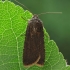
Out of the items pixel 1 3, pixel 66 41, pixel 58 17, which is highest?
pixel 1 3

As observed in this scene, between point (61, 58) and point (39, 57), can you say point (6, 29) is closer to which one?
point (61, 58)

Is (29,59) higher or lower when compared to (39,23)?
lower

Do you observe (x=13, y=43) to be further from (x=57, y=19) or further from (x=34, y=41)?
(x=57, y=19)

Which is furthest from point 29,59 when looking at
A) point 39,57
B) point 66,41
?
point 66,41

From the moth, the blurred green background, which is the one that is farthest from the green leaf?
the blurred green background

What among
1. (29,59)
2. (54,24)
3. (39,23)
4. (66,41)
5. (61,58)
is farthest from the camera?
(66,41)

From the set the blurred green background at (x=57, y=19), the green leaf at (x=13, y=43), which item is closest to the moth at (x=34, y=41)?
the green leaf at (x=13, y=43)

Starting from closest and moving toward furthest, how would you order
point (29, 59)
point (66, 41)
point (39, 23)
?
point (29, 59), point (39, 23), point (66, 41)
